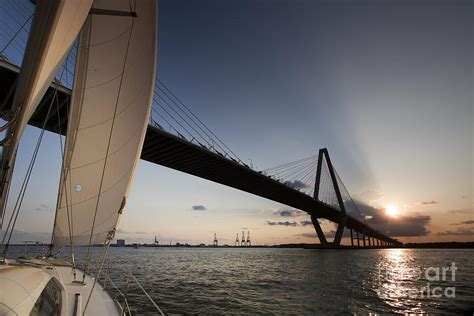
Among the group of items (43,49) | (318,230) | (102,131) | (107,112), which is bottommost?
(318,230)

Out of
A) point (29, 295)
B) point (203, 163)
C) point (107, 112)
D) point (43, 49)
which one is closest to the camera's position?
point (29, 295)

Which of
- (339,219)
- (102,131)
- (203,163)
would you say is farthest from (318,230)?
(102,131)

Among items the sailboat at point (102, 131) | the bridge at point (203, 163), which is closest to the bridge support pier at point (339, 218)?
the bridge at point (203, 163)

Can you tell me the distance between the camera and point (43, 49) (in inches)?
125

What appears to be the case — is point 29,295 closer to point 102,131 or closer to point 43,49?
point 43,49

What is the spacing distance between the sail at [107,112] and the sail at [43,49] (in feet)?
4.92

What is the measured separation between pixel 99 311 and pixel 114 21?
5035 millimetres

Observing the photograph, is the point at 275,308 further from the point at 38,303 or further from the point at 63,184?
the point at 38,303

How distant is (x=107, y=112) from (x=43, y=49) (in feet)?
8.09

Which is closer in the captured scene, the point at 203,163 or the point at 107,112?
the point at 107,112

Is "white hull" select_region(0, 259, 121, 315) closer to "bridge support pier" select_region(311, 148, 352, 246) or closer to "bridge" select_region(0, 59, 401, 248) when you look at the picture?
"bridge" select_region(0, 59, 401, 248)

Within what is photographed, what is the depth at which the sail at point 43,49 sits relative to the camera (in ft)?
10.2

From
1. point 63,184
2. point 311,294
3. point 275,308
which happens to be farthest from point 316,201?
point 63,184

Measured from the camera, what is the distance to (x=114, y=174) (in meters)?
5.24
